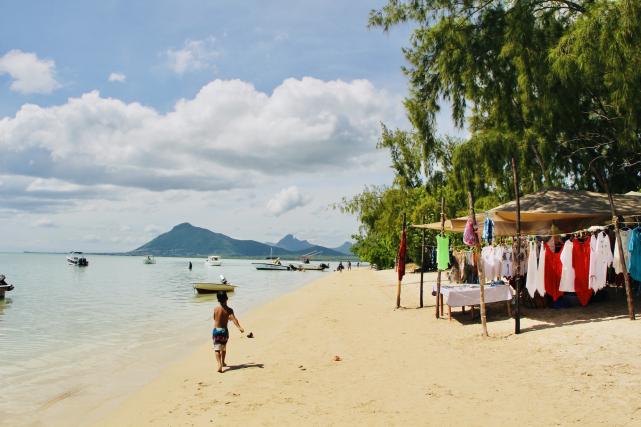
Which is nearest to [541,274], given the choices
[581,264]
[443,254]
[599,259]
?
[581,264]

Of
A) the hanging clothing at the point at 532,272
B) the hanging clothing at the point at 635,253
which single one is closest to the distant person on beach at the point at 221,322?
the hanging clothing at the point at 532,272

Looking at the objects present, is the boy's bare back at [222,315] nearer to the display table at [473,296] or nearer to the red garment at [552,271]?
the display table at [473,296]

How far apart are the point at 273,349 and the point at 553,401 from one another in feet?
21.1

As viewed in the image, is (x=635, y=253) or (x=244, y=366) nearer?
(x=244, y=366)

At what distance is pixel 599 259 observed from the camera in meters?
10.4

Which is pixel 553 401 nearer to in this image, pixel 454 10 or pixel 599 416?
pixel 599 416

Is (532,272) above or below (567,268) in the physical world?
below

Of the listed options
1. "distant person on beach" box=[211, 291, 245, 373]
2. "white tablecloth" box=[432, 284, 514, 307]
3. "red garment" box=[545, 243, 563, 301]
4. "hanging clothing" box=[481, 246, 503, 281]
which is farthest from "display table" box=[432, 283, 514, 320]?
"distant person on beach" box=[211, 291, 245, 373]

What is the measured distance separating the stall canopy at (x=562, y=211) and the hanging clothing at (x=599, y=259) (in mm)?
Answer: 1024

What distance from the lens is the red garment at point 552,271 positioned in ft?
35.9

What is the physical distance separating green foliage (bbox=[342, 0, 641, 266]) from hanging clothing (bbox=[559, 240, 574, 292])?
261cm

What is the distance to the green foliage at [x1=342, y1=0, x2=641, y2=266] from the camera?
1079cm

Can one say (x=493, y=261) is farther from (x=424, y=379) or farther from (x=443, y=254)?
(x=424, y=379)

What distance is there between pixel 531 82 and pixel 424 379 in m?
9.72
